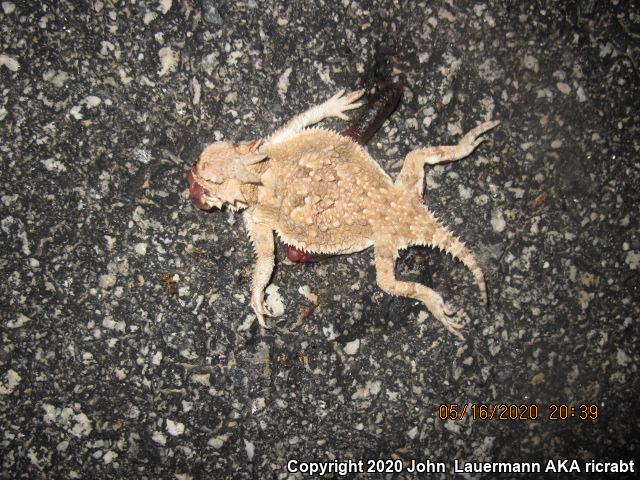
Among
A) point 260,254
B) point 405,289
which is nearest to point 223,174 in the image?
point 260,254

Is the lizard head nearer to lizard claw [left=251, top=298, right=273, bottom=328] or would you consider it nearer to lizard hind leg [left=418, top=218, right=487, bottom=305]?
lizard claw [left=251, top=298, right=273, bottom=328]

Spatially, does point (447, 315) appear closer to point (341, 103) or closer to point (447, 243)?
point (447, 243)

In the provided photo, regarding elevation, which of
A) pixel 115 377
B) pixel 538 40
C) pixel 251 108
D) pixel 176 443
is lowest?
pixel 176 443

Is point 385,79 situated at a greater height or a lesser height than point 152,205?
greater

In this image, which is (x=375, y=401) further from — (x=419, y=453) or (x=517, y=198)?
(x=517, y=198)

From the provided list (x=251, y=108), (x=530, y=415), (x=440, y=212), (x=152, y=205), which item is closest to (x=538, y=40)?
(x=440, y=212)

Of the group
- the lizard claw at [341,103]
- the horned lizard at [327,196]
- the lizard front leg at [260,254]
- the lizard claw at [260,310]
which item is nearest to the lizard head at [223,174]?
the horned lizard at [327,196]
